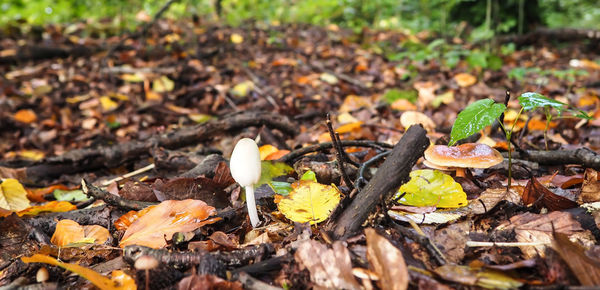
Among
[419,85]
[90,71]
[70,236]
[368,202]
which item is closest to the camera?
[368,202]

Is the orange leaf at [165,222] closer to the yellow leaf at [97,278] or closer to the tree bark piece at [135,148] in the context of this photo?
the yellow leaf at [97,278]

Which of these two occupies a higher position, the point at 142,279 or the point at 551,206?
the point at 142,279

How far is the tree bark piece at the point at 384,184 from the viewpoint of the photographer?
1.46 meters

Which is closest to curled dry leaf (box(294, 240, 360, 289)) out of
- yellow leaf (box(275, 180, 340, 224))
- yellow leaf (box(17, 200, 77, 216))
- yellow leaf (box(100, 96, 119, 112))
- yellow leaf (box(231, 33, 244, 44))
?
yellow leaf (box(275, 180, 340, 224))

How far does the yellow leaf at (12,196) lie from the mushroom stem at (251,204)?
156cm

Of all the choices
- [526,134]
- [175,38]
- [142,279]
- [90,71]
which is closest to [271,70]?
[175,38]

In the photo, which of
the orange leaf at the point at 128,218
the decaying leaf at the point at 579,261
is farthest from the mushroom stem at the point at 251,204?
the decaying leaf at the point at 579,261

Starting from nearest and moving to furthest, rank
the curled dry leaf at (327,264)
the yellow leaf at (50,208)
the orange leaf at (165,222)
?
the curled dry leaf at (327,264)
the orange leaf at (165,222)
the yellow leaf at (50,208)

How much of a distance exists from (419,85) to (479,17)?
4.26m

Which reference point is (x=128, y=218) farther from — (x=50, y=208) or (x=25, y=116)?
(x=25, y=116)

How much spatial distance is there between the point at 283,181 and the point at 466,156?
3.08ft

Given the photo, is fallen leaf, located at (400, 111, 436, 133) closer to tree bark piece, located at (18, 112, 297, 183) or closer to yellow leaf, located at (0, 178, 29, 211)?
tree bark piece, located at (18, 112, 297, 183)

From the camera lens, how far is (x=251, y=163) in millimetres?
1532

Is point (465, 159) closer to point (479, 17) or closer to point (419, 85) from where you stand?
point (419, 85)
